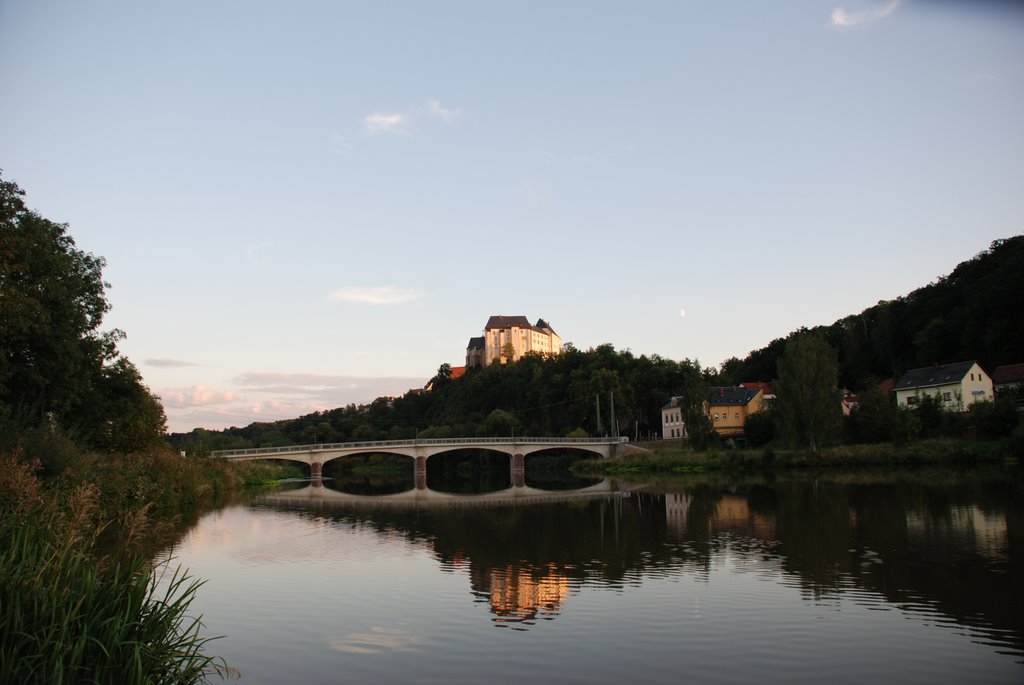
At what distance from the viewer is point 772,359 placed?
119 metres

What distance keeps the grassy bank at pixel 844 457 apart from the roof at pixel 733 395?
2175 cm

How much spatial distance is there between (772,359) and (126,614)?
392 feet

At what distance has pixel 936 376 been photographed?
8050 centimetres

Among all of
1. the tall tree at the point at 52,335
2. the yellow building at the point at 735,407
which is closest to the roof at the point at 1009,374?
the yellow building at the point at 735,407

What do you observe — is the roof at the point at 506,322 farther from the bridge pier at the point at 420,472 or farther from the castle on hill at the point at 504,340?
the bridge pier at the point at 420,472

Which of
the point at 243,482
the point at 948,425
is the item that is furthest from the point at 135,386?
the point at 948,425

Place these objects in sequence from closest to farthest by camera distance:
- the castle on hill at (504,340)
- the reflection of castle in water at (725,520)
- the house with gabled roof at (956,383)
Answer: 1. the reflection of castle in water at (725,520)
2. the house with gabled roof at (956,383)
3. the castle on hill at (504,340)

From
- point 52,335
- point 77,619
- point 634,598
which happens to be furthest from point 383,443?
point 77,619

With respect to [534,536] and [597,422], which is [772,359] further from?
[534,536]

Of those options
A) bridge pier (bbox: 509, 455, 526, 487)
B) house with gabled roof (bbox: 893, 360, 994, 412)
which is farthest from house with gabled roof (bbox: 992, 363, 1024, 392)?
bridge pier (bbox: 509, 455, 526, 487)

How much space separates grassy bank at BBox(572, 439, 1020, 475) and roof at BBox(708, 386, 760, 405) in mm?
21750

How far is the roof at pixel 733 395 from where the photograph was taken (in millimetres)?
95812

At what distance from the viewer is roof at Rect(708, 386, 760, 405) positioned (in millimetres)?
95812

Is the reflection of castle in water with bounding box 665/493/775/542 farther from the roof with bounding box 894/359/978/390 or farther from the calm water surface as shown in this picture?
the roof with bounding box 894/359/978/390
